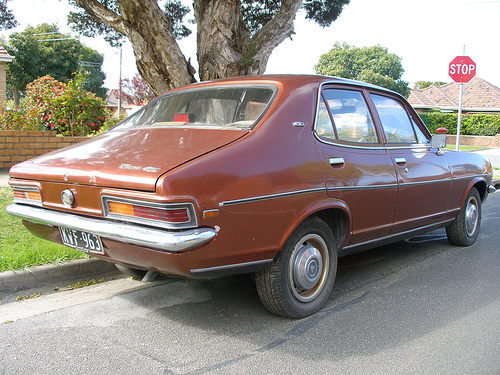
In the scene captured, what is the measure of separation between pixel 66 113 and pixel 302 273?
26.5 feet

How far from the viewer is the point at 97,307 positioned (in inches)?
143

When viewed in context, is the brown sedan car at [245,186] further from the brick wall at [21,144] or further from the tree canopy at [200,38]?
the brick wall at [21,144]

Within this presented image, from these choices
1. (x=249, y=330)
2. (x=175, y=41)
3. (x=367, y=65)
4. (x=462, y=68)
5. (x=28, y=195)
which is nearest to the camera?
(x=249, y=330)

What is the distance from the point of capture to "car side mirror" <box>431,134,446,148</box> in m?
4.87

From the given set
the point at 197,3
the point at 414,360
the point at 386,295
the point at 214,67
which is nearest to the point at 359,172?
the point at 386,295

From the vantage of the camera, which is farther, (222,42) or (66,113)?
(66,113)

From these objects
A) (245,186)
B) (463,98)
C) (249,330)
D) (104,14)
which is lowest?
(249,330)

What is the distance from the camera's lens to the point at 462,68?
11.5 meters

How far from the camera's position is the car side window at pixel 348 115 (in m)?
3.78

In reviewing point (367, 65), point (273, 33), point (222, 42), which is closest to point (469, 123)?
point (367, 65)

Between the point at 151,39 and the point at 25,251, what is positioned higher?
the point at 151,39

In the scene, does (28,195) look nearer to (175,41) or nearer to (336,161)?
(336,161)

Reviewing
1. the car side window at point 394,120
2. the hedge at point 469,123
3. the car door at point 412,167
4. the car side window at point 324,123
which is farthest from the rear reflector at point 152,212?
the hedge at point 469,123

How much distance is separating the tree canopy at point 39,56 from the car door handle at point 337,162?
113 feet
